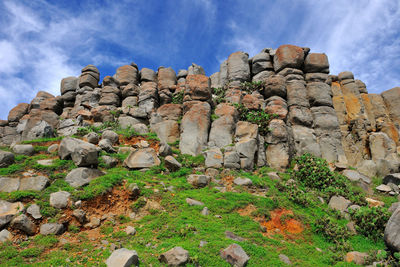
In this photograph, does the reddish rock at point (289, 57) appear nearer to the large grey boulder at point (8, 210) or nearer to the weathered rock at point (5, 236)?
the large grey boulder at point (8, 210)

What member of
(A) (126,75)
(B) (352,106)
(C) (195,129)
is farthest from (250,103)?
(A) (126,75)

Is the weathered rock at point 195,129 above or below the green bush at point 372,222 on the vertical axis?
above

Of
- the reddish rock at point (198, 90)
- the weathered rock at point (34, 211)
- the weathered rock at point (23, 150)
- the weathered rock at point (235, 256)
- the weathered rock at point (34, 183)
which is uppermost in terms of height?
the reddish rock at point (198, 90)

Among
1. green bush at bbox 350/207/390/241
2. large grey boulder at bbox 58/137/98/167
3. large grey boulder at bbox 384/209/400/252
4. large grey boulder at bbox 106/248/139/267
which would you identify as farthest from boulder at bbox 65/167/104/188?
green bush at bbox 350/207/390/241

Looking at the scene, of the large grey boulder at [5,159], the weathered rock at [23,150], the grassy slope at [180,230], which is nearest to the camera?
the grassy slope at [180,230]

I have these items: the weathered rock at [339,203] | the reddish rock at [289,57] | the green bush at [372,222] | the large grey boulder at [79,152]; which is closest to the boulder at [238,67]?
the reddish rock at [289,57]

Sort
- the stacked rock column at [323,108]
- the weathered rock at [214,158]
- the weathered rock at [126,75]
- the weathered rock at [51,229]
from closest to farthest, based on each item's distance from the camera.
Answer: the weathered rock at [51,229]
the weathered rock at [214,158]
the stacked rock column at [323,108]
the weathered rock at [126,75]

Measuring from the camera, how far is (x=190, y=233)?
7762mm

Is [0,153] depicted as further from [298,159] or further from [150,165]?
[298,159]

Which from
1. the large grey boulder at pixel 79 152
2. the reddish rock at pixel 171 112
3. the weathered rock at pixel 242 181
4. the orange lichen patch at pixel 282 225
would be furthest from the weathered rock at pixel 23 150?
the orange lichen patch at pixel 282 225

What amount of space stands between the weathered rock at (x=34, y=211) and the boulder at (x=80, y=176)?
6.26 ft

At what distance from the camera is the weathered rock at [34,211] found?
793 centimetres

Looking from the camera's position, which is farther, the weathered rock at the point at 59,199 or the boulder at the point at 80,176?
the boulder at the point at 80,176

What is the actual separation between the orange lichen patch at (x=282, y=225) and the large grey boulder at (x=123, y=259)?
561 cm
